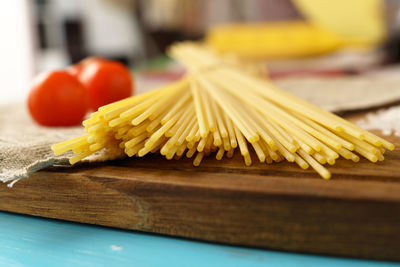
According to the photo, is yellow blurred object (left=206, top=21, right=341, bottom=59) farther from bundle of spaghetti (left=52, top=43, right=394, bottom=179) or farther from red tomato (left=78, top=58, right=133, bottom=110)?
bundle of spaghetti (left=52, top=43, right=394, bottom=179)

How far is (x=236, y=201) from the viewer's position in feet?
1.18

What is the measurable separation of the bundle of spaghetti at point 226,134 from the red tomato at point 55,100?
18 centimetres

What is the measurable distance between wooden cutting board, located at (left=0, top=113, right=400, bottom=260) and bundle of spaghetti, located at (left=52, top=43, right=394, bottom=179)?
15 mm

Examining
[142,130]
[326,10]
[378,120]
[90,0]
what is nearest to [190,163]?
[142,130]

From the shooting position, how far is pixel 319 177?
1.23 feet

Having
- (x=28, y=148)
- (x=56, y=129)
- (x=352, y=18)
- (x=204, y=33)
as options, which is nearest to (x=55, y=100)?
(x=56, y=129)

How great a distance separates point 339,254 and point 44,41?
263cm

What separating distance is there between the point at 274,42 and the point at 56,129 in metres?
1.33

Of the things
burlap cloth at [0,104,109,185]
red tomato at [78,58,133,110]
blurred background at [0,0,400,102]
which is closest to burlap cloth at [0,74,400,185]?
burlap cloth at [0,104,109,185]

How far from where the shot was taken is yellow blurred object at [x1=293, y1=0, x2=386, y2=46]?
1.85m

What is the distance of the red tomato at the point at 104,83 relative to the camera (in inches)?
27.8

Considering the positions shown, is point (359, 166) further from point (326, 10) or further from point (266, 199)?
point (326, 10)

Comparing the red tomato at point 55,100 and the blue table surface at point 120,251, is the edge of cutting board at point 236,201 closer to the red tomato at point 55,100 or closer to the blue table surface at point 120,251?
the blue table surface at point 120,251

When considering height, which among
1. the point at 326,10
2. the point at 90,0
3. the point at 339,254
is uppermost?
the point at 90,0
